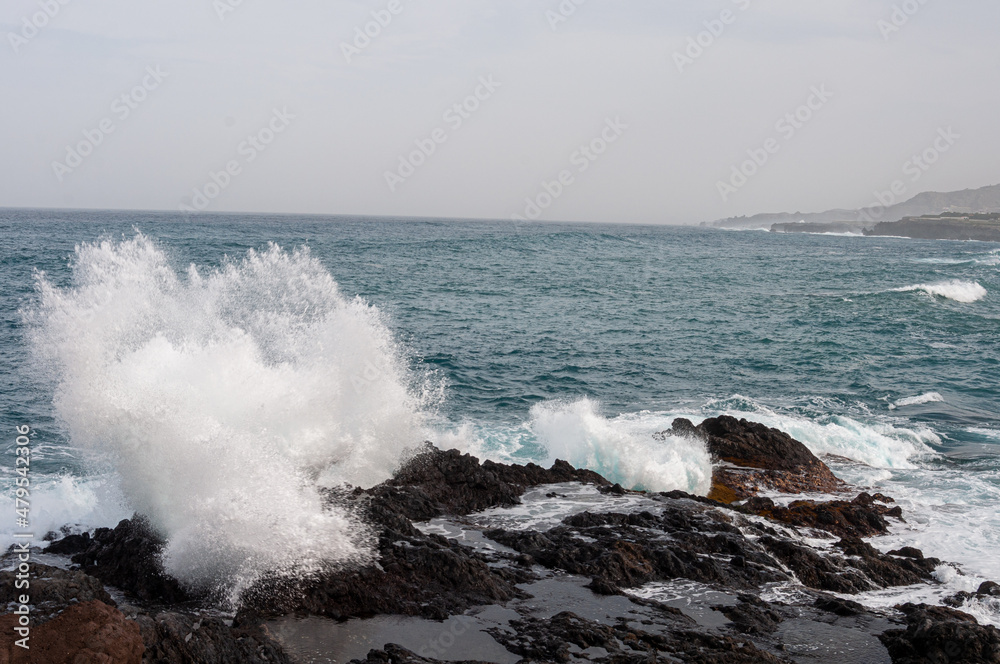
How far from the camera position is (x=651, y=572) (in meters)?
8.52

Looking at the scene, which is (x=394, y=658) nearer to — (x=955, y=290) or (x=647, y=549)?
(x=647, y=549)

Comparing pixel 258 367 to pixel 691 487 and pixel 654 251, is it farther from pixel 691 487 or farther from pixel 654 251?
pixel 654 251

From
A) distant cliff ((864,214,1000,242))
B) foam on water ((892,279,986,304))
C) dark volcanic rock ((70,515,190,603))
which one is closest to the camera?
dark volcanic rock ((70,515,190,603))

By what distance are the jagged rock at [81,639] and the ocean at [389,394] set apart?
1913 millimetres

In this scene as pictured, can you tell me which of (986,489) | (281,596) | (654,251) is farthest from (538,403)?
(654,251)

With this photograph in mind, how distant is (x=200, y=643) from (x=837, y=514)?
922 centimetres

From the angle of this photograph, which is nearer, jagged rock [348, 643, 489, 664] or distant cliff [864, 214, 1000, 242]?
jagged rock [348, 643, 489, 664]

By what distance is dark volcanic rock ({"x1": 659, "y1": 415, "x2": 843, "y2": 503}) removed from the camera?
12.7 metres

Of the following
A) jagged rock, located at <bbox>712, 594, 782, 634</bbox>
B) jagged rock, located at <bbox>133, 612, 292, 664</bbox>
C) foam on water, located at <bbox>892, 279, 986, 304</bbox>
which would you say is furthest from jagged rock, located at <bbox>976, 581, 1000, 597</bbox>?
foam on water, located at <bbox>892, 279, 986, 304</bbox>

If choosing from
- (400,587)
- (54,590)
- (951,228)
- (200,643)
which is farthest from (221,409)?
(951,228)

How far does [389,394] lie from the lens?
1309 centimetres

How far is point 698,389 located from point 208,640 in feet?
53.3

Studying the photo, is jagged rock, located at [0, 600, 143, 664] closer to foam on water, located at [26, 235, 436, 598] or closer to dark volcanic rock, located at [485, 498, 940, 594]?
foam on water, located at [26, 235, 436, 598]

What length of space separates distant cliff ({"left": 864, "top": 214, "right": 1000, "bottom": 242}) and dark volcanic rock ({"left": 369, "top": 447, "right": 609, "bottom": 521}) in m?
142
